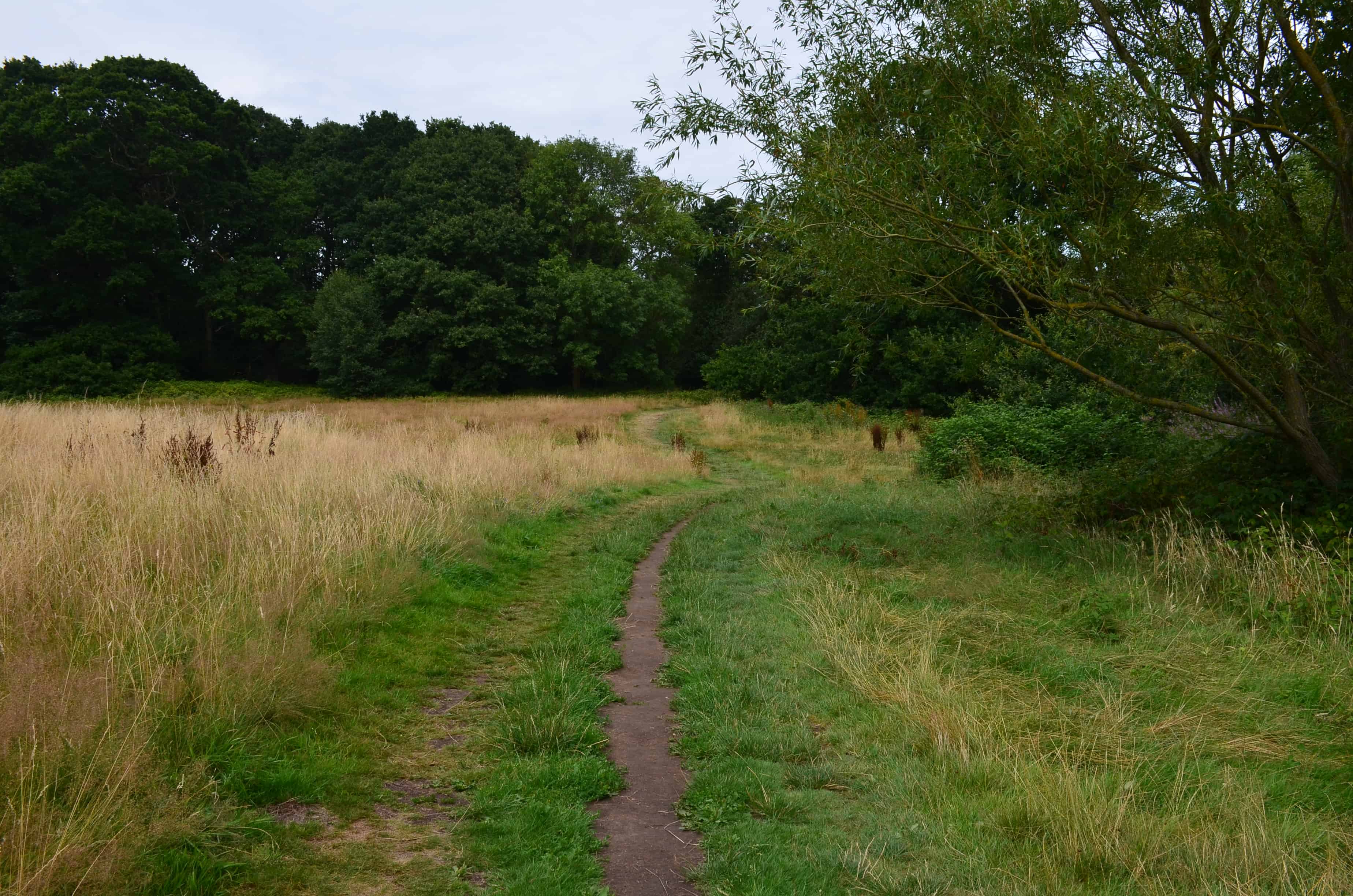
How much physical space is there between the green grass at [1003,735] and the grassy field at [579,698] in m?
0.03

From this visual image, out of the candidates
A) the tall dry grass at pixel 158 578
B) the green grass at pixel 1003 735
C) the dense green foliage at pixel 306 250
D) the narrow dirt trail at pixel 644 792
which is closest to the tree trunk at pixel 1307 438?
the green grass at pixel 1003 735

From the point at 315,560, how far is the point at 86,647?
2.06 metres

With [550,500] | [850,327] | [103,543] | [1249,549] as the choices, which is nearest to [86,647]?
[103,543]

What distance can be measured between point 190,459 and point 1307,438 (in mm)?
11961

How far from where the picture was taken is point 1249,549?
827 centimetres

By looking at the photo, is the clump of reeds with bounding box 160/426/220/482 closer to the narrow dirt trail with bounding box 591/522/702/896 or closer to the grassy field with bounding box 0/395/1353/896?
the grassy field with bounding box 0/395/1353/896

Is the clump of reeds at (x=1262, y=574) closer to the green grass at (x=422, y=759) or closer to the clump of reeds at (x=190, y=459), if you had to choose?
the green grass at (x=422, y=759)

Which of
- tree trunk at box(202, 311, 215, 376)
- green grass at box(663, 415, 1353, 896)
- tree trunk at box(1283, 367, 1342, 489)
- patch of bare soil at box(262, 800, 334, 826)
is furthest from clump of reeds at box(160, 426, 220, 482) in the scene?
tree trunk at box(202, 311, 215, 376)

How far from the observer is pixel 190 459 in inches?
352

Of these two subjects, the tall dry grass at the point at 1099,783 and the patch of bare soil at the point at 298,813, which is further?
the patch of bare soil at the point at 298,813

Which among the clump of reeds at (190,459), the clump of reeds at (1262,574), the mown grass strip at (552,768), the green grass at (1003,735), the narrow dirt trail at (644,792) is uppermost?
the clump of reeds at (190,459)

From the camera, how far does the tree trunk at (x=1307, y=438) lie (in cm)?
906

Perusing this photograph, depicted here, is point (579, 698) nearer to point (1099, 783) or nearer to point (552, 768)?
point (552, 768)

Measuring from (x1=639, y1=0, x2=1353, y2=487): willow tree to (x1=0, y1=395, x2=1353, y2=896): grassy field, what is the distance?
87.5 inches
